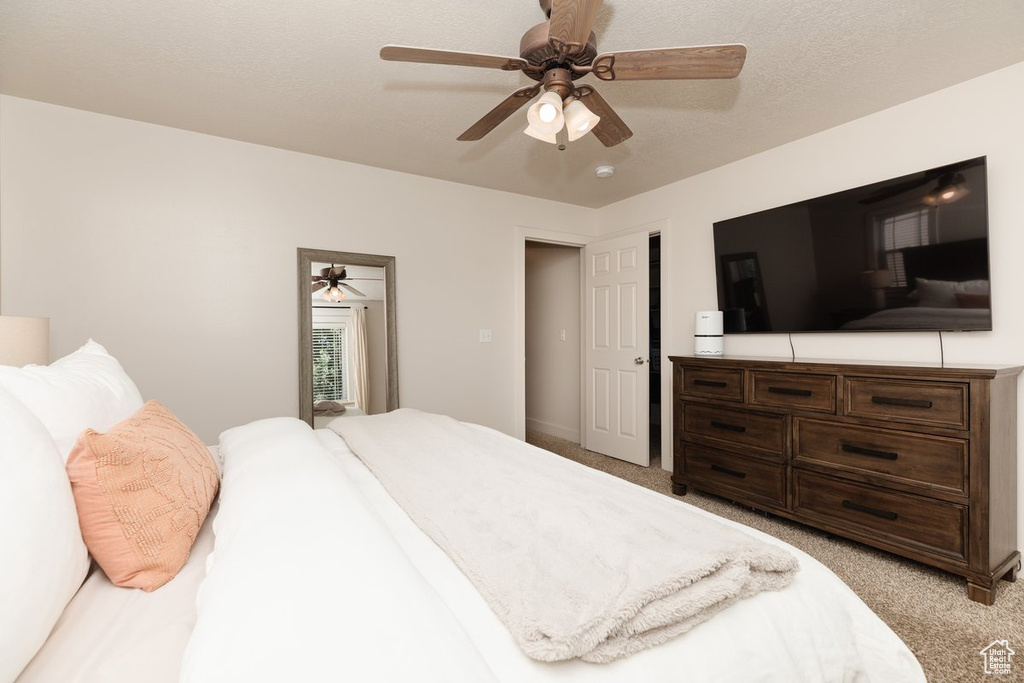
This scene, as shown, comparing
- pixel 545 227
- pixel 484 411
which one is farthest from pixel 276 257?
pixel 545 227

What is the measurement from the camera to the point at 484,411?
397 cm

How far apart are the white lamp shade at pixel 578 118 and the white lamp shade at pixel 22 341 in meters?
2.22

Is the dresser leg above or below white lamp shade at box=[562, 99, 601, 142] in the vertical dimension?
below

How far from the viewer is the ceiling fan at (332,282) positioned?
129 inches

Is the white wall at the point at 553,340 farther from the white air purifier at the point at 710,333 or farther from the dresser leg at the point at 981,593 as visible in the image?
the dresser leg at the point at 981,593

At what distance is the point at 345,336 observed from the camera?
338cm

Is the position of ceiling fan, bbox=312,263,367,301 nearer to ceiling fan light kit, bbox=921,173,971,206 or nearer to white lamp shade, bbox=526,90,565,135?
white lamp shade, bbox=526,90,565,135

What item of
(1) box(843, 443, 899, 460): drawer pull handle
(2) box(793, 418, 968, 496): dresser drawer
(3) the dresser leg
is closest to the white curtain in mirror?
(2) box(793, 418, 968, 496): dresser drawer

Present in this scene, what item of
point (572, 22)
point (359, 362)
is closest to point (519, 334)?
point (359, 362)

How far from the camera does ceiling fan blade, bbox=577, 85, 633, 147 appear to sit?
1.76 meters

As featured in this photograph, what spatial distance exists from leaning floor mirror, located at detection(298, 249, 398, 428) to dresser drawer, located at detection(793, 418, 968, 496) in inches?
110

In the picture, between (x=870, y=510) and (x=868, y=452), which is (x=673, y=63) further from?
(x=870, y=510)

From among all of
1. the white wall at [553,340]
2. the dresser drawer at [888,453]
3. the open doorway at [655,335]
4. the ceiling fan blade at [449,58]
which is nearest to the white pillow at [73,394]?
the ceiling fan blade at [449,58]

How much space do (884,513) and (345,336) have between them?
11.3 ft
